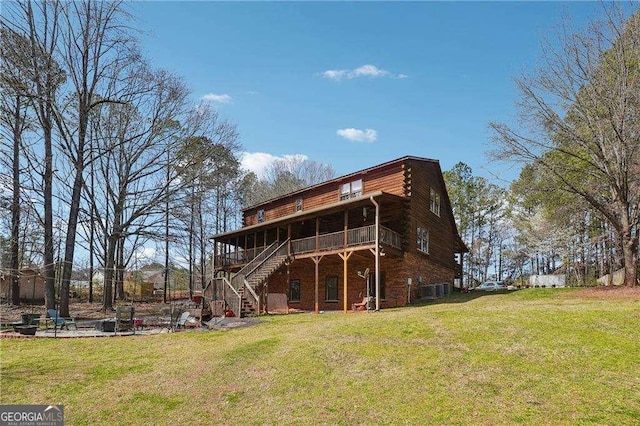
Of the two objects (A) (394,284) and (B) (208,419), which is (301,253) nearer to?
(A) (394,284)

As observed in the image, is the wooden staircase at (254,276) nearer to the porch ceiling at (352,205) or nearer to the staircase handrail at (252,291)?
the staircase handrail at (252,291)

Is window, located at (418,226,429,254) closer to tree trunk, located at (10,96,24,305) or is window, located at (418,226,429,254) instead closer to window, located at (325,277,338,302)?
window, located at (325,277,338,302)

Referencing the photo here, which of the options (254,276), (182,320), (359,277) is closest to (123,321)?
(182,320)

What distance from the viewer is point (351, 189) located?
23.9 meters

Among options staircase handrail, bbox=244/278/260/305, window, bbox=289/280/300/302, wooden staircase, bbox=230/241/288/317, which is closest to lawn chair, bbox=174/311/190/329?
wooden staircase, bbox=230/241/288/317

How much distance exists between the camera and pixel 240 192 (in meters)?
45.2

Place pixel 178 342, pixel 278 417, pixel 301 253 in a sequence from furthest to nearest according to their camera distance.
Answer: pixel 301 253 < pixel 178 342 < pixel 278 417

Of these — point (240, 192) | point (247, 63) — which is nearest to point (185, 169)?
point (247, 63)

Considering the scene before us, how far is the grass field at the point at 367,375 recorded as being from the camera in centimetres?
643

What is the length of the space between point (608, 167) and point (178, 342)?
18.8 m

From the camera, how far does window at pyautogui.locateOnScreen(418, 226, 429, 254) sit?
Result: 74.0 feet
